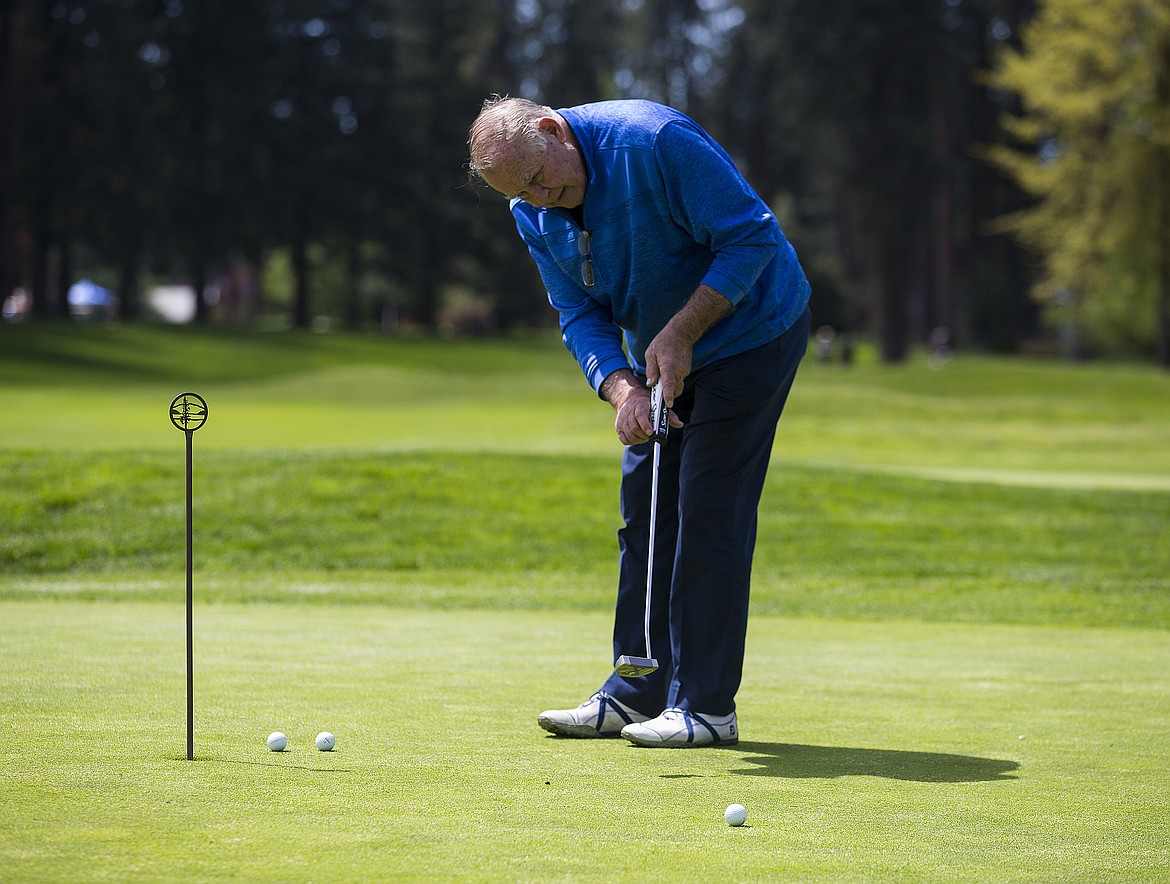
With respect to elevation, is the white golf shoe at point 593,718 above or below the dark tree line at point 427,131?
below

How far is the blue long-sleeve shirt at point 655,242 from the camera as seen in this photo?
4484 millimetres

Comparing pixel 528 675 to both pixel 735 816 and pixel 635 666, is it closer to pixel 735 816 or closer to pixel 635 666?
pixel 635 666

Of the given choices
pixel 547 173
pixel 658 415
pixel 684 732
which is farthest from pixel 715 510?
pixel 547 173

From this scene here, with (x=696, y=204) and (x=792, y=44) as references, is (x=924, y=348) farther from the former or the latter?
(x=696, y=204)

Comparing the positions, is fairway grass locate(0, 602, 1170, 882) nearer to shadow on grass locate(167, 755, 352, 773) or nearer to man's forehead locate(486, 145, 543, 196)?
shadow on grass locate(167, 755, 352, 773)

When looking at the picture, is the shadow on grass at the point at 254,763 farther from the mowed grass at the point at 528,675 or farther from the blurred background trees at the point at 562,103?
the blurred background trees at the point at 562,103

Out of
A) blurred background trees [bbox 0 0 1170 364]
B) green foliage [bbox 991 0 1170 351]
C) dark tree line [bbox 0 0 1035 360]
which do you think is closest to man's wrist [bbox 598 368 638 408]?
green foliage [bbox 991 0 1170 351]

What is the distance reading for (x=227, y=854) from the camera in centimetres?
297

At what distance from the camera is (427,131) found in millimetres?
62562

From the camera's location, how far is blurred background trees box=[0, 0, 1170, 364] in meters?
39.8

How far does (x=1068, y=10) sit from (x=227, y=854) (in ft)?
127

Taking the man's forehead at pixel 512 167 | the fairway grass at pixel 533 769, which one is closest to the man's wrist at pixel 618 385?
the man's forehead at pixel 512 167

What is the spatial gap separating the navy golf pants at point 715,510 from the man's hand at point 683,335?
0.18 m

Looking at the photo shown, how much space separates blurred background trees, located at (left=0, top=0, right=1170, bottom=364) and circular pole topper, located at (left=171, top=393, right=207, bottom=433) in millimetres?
36292
